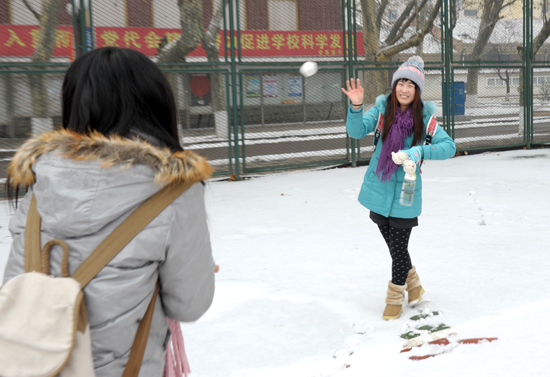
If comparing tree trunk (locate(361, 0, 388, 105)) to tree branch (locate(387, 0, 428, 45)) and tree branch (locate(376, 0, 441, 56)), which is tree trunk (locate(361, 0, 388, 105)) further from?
tree branch (locate(387, 0, 428, 45))

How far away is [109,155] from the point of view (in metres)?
1.36

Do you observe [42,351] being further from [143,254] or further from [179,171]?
[179,171]

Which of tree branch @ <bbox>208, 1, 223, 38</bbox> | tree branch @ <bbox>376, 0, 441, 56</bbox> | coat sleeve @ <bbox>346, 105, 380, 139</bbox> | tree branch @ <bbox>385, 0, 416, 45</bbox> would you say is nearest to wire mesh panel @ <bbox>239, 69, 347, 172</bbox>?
tree branch @ <bbox>208, 1, 223, 38</bbox>

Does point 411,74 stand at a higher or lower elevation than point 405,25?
lower

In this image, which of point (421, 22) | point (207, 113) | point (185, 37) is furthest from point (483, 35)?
point (185, 37)

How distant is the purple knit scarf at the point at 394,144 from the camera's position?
11.2 ft

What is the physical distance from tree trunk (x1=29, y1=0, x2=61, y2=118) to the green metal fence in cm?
2

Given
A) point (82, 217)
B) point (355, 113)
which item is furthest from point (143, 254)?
point (355, 113)

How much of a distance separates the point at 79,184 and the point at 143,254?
8.8 inches

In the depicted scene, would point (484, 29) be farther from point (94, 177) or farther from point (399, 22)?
point (94, 177)

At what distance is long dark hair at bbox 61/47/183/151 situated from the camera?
144 cm

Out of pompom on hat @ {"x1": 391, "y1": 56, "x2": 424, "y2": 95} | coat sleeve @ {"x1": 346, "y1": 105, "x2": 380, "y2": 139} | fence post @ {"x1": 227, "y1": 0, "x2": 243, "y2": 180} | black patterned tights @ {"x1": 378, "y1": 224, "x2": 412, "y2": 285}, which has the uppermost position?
fence post @ {"x1": 227, "y1": 0, "x2": 243, "y2": 180}

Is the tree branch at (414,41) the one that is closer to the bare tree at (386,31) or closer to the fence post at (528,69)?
the bare tree at (386,31)

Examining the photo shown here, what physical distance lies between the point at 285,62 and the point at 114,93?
27.4 ft
